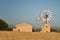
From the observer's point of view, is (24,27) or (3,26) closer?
(24,27)

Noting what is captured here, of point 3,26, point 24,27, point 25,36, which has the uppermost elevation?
point 3,26

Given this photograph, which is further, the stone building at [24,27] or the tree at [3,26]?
the tree at [3,26]

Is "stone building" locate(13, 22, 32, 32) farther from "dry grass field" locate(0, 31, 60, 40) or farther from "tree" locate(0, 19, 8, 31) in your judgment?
"dry grass field" locate(0, 31, 60, 40)

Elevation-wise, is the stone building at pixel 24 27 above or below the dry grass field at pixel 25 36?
above

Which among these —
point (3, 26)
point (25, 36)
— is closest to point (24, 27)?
point (3, 26)

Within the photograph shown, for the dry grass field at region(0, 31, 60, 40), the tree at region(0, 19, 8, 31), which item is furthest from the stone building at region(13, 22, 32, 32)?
the dry grass field at region(0, 31, 60, 40)

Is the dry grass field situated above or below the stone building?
below

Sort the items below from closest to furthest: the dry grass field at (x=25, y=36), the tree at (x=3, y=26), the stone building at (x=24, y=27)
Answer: the dry grass field at (x=25, y=36), the stone building at (x=24, y=27), the tree at (x=3, y=26)

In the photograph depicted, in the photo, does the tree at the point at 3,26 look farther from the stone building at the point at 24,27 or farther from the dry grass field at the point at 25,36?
the dry grass field at the point at 25,36

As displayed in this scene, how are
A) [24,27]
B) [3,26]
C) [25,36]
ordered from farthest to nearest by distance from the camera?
1. [3,26]
2. [24,27]
3. [25,36]

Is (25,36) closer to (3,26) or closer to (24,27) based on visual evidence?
(24,27)

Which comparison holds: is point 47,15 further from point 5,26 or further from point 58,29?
point 5,26

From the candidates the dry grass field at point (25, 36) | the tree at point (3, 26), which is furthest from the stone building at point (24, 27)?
the dry grass field at point (25, 36)

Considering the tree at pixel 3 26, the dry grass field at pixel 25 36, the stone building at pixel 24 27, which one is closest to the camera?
the dry grass field at pixel 25 36
